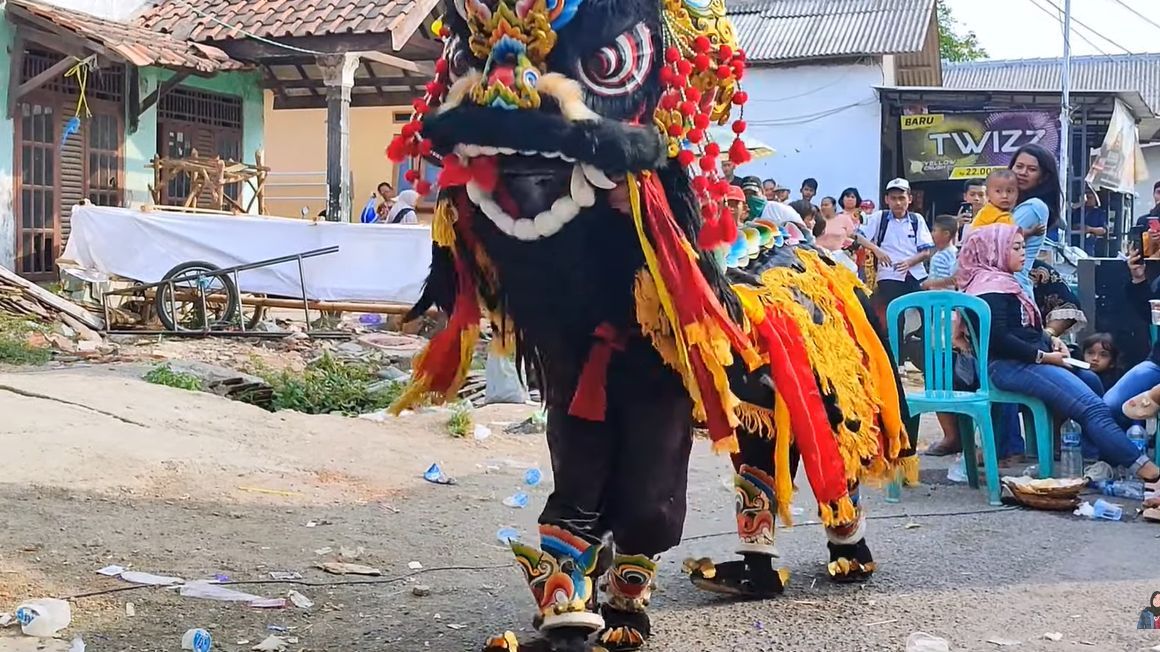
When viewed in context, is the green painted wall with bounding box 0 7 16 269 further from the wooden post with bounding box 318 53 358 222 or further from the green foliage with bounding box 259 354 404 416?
the green foliage with bounding box 259 354 404 416

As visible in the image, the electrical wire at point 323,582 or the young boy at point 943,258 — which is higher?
the young boy at point 943,258

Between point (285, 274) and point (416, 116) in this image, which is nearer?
point (416, 116)

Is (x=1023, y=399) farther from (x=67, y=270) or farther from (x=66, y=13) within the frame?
(x=66, y=13)

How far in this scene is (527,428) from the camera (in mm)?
7609

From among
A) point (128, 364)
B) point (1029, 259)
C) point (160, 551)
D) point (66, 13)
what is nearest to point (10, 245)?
point (66, 13)

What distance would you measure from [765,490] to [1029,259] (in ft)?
11.1

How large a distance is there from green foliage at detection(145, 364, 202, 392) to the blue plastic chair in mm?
4523

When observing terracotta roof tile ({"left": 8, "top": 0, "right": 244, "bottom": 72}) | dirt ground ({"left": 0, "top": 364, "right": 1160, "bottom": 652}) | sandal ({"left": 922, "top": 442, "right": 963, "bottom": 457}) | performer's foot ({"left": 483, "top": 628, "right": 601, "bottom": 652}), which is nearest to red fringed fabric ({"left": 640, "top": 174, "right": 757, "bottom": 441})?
performer's foot ({"left": 483, "top": 628, "right": 601, "bottom": 652})

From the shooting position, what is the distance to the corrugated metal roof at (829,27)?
781 inches

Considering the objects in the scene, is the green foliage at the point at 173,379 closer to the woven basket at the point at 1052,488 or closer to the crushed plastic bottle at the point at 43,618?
the crushed plastic bottle at the point at 43,618

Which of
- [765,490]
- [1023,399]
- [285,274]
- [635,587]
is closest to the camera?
[635,587]

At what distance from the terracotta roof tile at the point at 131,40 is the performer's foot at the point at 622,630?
33.1ft

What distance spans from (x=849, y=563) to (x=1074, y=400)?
98.7 inches

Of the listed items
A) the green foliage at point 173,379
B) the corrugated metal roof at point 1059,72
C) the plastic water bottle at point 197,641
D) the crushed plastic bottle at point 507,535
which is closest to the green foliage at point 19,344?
the green foliage at point 173,379
